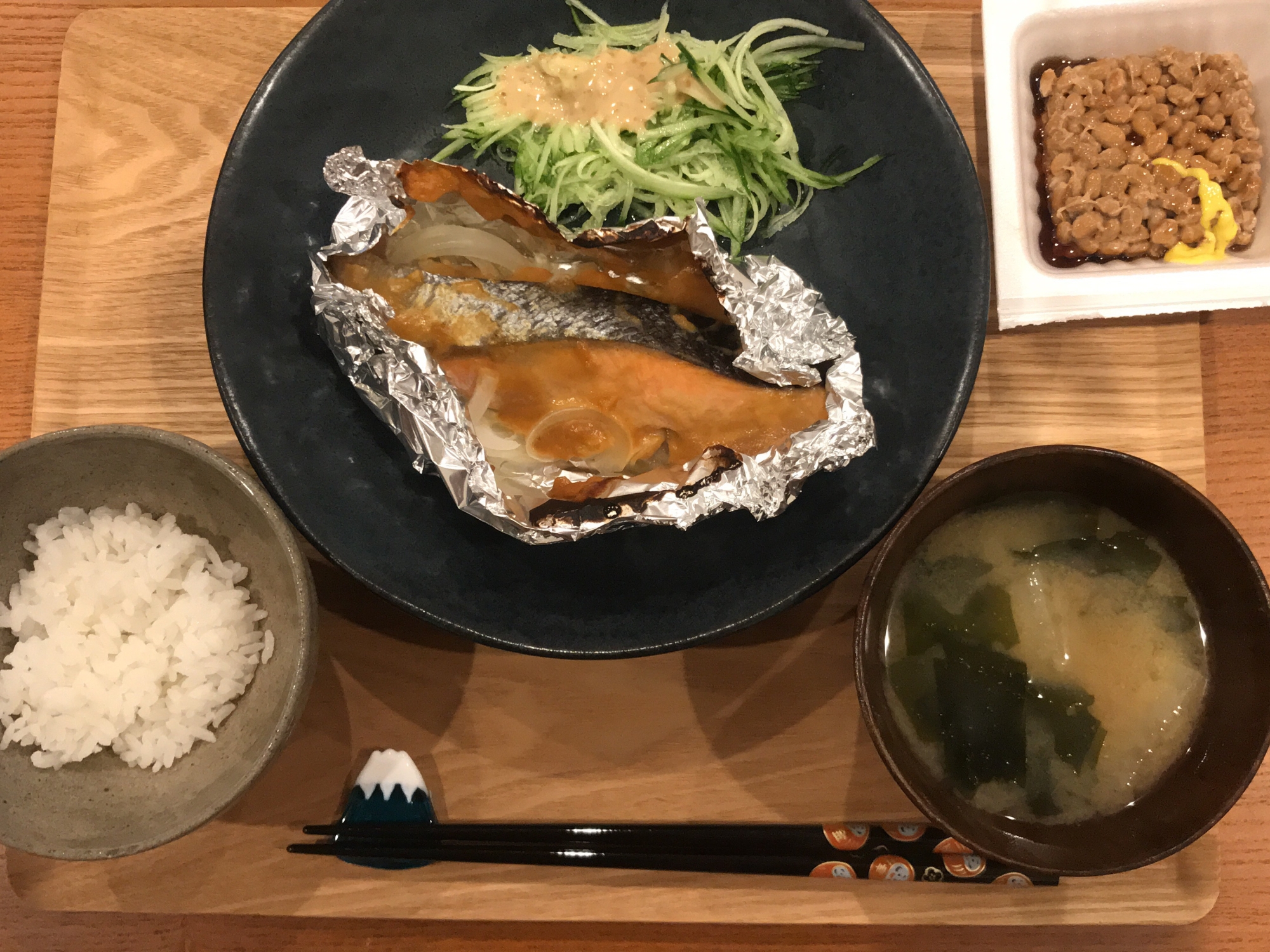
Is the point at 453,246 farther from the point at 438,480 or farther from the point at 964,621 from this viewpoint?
the point at 964,621

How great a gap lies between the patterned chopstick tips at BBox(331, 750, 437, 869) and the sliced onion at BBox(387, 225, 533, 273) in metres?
0.80

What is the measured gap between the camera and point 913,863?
1380 millimetres

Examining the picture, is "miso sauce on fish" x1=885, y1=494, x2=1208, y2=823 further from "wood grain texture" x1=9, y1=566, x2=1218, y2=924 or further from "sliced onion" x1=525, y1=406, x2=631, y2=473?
"sliced onion" x1=525, y1=406, x2=631, y2=473

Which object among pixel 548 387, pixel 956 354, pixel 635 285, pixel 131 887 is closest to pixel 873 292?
pixel 956 354

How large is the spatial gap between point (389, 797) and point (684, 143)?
1172mm

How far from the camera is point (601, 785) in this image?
144 centimetres

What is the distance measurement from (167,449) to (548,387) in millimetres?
554

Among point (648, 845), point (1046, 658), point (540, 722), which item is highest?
point (1046, 658)

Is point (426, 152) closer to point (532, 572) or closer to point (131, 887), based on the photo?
point (532, 572)

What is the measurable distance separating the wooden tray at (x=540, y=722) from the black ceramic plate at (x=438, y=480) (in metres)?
0.17

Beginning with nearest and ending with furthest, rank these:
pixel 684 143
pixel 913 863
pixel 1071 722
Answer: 1. pixel 1071 722
2. pixel 913 863
3. pixel 684 143

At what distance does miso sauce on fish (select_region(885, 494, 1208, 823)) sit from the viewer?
126 centimetres

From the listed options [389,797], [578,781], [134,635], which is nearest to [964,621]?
[578,781]

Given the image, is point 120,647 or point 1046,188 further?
point 1046,188
